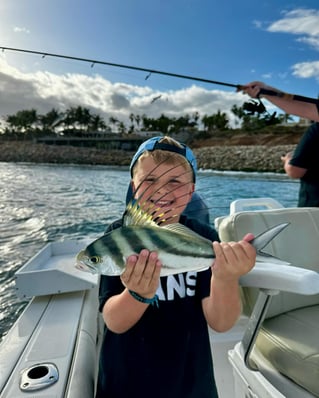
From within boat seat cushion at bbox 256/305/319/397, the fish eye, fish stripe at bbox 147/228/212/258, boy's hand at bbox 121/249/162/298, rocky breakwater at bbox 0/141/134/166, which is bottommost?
rocky breakwater at bbox 0/141/134/166

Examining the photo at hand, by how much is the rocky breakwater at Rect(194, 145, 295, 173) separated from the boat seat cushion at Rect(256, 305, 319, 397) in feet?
110

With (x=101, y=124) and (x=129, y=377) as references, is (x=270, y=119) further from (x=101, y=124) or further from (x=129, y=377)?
(x=101, y=124)

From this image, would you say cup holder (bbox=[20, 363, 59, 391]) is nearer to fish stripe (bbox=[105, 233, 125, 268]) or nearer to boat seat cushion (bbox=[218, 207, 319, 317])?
fish stripe (bbox=[105, 233, 125, 268])

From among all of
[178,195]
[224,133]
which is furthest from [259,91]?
[224,133]

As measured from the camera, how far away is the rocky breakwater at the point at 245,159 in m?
36.4

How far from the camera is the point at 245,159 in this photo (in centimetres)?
4041

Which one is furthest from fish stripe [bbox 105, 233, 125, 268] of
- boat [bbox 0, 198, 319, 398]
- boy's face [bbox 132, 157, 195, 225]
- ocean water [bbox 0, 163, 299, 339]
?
ocean water [bbox 0, 163, 299, 339]

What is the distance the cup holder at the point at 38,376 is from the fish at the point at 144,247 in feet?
2.18

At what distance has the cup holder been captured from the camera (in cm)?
116

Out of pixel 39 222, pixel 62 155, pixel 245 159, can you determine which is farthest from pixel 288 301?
pixel 62 155

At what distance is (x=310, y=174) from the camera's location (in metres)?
2.79

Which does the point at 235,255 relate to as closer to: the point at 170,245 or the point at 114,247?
the point at 170,245

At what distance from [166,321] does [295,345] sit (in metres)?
0.73

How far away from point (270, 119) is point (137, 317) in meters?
3.19
